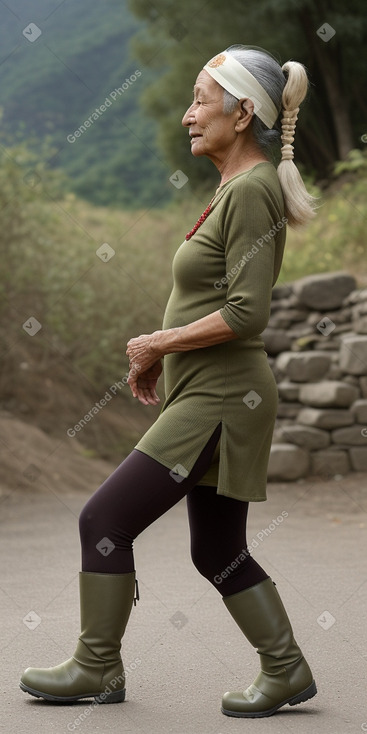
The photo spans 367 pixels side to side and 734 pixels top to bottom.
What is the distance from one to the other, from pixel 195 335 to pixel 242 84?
2.68 feet

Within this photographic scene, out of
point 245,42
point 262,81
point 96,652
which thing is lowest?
point 245,42

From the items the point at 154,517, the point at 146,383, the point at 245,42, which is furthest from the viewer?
the point at 245,42

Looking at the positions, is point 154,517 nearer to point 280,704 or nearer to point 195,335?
point 195,335

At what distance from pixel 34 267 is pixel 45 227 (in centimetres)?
60

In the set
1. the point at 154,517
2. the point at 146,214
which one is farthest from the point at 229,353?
the point at 146,214

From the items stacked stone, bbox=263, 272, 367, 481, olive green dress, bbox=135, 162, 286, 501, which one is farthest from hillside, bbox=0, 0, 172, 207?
olive green dress, bbox=135, 162, 286, 501

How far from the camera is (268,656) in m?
3.63

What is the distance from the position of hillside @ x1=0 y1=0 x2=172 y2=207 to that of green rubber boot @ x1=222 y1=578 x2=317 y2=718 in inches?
1244

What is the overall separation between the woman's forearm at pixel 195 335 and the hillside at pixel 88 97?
31484mm

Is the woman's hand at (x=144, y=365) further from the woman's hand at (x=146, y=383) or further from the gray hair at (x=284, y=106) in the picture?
the gray hair at (x=284, y=106)

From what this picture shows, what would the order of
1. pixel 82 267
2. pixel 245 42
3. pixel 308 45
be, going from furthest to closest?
pixel 308 45 → pixel 245 42 → pixel 82 267

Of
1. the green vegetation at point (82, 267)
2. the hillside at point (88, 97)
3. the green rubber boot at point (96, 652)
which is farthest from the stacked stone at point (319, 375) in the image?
the hillside at point (88, 97)

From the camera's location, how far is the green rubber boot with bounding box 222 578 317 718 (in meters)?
3.63

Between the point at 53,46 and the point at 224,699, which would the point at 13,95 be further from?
the point at 224,699
